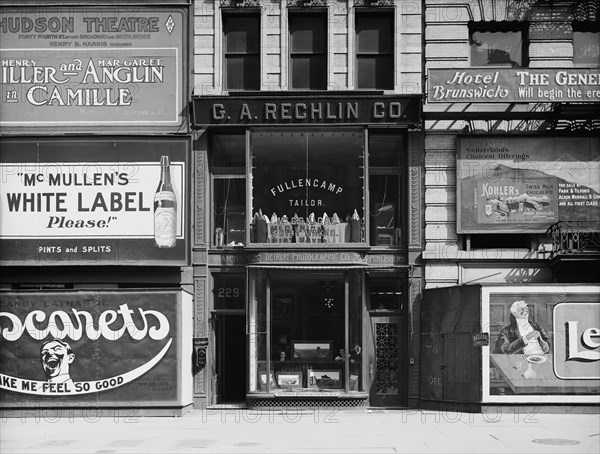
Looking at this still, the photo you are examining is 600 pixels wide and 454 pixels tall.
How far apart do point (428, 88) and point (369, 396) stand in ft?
26.5

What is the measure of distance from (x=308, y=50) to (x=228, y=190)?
4326mm

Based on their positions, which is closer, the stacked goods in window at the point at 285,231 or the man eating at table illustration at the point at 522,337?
the man eating at table illustration at the point at 522,337

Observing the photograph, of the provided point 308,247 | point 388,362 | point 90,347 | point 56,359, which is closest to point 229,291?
point 308,247

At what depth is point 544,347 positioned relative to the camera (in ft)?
76.2

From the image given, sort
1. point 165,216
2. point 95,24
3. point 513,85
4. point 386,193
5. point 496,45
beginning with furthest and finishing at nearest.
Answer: point 496,45 < point 386,193 < point 95,24 < point 165,216 < point 513,85

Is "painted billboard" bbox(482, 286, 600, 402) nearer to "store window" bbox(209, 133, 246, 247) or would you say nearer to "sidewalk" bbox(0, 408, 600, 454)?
"sidewalk" bbox(0, 408, 600, 454)

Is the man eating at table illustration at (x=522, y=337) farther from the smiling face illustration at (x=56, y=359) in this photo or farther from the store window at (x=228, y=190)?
the smiling face illustration at (x=56, y=359)

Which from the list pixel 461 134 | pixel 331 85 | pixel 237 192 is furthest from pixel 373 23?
pixel 237 192

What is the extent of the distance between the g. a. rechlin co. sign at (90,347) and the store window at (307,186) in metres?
3.57

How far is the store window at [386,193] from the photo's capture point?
85.7 ft

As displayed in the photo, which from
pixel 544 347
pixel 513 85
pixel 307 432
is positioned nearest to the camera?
pixel 307 432

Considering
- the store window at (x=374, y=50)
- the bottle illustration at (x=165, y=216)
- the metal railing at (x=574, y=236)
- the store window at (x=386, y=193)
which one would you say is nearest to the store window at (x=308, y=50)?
the store window at (x=374, y=50)

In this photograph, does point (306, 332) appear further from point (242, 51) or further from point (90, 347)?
point (242, 51)

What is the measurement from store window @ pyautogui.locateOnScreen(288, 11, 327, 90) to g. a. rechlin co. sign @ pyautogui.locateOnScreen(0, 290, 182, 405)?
6836 millimetres
